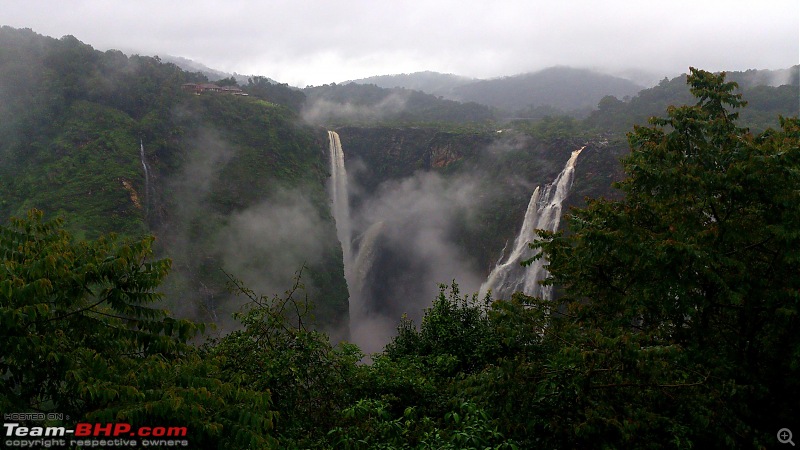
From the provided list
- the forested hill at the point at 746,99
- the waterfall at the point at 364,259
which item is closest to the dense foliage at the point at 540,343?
the waterfall at the point at 364,259

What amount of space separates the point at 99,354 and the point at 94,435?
33.1 inches

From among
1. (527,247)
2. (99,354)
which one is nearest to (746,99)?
(527,247)

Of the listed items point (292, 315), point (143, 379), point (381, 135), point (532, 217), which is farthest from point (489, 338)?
point (381, 135)

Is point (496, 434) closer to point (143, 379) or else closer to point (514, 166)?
point (143, 379)

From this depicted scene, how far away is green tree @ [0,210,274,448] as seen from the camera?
14.4 ft

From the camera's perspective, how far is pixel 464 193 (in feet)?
170

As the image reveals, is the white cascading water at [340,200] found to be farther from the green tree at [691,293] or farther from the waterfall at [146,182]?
the green tree at [691,293]

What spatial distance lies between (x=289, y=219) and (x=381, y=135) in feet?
73.3

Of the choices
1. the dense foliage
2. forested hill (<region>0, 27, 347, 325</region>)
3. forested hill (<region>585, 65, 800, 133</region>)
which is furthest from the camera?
forested hill (<region>585, 65, 800, 133</region>)

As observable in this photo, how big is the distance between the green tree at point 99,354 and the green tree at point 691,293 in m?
3.81

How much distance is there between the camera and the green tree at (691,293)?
17.5 ft

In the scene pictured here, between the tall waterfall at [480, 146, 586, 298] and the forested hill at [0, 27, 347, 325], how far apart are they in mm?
13356

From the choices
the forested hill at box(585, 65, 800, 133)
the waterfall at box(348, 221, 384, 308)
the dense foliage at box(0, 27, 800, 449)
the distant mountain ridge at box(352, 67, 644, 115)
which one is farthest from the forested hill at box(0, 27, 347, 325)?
the distant mountain ridge at box(352, 67, 644, 115)

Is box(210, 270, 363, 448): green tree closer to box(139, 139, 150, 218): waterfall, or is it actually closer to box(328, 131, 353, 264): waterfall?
box(139, 139, 150, 218): waterfall
